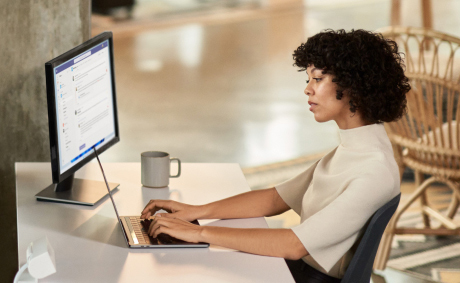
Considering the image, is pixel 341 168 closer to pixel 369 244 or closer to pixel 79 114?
pixel 369 244

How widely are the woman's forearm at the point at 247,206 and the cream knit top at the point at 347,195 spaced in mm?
168

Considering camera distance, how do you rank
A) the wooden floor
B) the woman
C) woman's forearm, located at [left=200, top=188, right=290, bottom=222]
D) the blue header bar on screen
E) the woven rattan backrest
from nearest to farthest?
the woman, the blue header bar on screen, woman's forearm, located at [left=200, top=188, right=290, bottom=222], the woven rattan backrest, the wooden floor

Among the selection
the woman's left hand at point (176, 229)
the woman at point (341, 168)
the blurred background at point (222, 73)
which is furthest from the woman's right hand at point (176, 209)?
the blurred background at point (222, 73)

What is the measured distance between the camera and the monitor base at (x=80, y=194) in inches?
64.2

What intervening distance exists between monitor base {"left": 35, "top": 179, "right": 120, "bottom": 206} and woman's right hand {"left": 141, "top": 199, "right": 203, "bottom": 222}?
175 millimetres

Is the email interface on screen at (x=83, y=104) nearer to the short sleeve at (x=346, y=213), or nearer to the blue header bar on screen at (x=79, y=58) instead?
the blue header bar on screen at (x=79, y=58)

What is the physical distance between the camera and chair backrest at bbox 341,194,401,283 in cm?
133

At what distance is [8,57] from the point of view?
190cm

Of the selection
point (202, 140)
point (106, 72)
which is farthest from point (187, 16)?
point (106, 72)

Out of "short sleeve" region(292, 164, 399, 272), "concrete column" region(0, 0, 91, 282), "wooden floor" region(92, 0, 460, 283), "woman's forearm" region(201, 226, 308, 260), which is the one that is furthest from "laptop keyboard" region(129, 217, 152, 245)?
"wooden floor" region(92, 0, 460, 283)

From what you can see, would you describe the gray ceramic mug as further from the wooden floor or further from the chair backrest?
the wooden floor

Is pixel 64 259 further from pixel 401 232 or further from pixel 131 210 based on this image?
pixel 401 232

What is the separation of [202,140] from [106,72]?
2.86m

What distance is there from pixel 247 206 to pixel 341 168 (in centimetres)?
30
